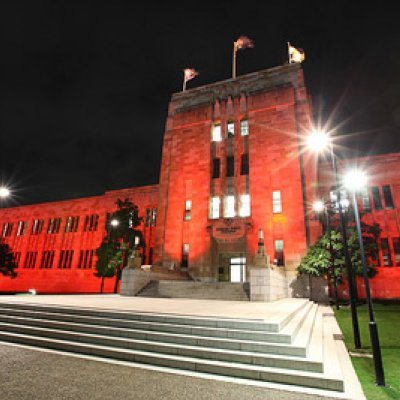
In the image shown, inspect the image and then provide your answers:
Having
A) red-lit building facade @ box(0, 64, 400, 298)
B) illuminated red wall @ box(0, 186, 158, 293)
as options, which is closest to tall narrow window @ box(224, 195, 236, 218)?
red-lit building facade @ box(0, 64, 400, 298)

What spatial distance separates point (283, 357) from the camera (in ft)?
17.8

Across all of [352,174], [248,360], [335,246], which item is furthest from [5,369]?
[335,246]

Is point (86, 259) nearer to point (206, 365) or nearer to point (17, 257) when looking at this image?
point (17, 257)

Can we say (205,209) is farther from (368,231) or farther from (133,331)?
(133,331)

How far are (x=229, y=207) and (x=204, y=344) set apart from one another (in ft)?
63.8

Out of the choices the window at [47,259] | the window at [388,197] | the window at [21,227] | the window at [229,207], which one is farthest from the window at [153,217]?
the window at [388,197]

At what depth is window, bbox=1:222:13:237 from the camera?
4178cm

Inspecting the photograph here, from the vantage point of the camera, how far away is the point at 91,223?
35688 millimetres

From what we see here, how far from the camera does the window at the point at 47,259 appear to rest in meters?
36.6

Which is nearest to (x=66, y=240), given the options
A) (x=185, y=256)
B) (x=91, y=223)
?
(x=91, y=223)

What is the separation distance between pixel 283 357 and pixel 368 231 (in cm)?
1957

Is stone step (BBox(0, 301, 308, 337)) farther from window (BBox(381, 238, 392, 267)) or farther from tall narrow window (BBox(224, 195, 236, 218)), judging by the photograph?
window (BBox(381, 238, 392, 267))

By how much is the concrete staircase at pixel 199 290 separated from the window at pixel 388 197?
1685 centimetres

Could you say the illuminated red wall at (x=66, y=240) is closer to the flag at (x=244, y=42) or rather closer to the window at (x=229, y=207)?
the window at (x=229, y=207)
